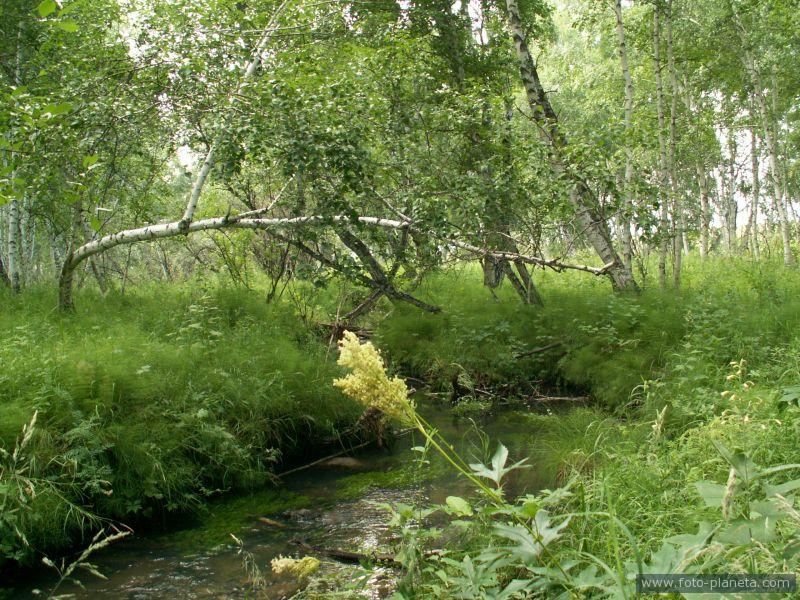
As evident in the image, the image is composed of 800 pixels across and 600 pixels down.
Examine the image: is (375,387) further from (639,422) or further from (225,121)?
(225,121)

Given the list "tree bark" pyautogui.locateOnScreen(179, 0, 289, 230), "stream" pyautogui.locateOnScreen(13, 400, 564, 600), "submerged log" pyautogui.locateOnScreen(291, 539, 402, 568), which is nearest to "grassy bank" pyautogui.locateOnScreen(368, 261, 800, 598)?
"submerged log" pyautogui.locateOnScreen(291, 539, 402, 568)

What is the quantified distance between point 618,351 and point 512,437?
2318mm

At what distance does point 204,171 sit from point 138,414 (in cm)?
376

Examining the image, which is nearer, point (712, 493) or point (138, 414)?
point (712, 493)

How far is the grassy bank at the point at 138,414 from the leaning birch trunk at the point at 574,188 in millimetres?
4843

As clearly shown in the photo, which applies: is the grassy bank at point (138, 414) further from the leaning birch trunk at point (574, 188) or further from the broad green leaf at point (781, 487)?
the leaning birch trunk at point (574, 188)

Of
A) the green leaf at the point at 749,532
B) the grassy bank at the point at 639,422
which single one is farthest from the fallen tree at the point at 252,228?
the green leaf at the point at 749,532

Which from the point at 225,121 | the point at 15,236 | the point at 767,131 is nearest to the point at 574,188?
the point at 225,121

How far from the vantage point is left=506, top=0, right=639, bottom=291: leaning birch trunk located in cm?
942

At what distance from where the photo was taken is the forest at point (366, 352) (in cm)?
348

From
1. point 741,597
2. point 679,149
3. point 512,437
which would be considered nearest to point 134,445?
point 512,437

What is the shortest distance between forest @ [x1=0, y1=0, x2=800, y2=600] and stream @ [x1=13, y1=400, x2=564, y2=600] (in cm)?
4

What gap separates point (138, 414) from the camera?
19.0ft

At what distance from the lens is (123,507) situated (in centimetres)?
524
